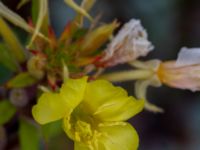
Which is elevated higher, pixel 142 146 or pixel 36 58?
pixel 36 58

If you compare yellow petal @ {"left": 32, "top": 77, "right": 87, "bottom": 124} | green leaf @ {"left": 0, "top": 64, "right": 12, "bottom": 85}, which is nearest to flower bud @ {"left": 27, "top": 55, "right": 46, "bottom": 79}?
yellow petal @ {"left": 32, "top": 77, "right": 87, "bottom": 124}

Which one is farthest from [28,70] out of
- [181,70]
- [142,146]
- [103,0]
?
[142,146]

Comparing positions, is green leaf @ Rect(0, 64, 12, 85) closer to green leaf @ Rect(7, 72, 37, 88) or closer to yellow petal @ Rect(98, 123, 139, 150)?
green leaf @ Rect(7, 72, 37, 88)

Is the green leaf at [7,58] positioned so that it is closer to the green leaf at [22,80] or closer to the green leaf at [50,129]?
the green leaf at [22,80]

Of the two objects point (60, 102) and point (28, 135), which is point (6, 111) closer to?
point (28, 135)

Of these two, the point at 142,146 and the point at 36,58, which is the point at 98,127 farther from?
the point at 142,146

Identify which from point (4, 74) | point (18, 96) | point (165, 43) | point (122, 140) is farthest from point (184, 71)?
point (165, 43)
